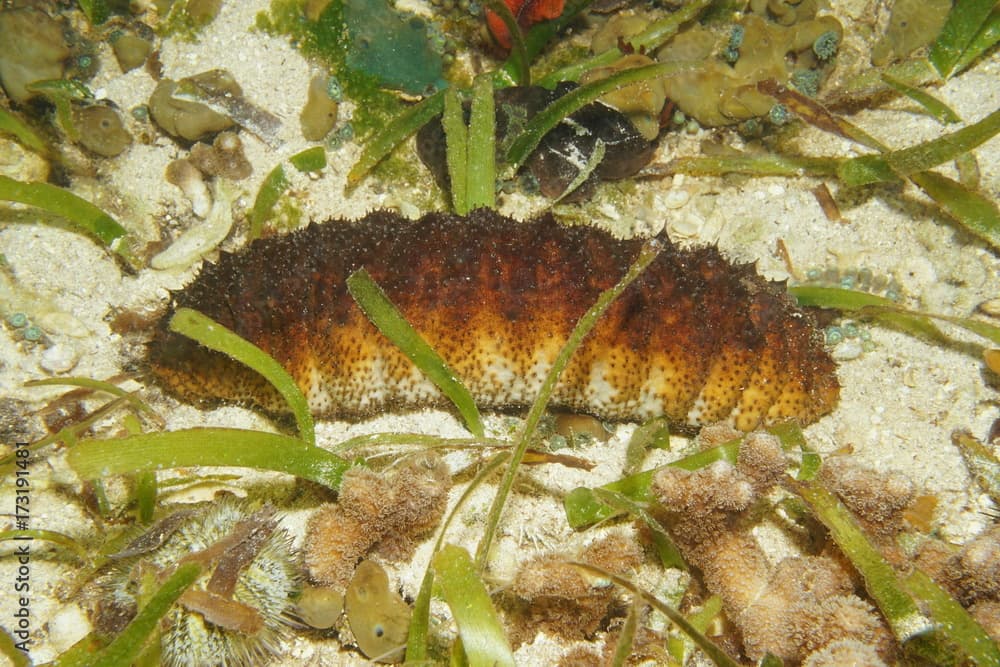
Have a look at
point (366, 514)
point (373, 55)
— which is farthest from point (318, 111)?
point (366, 514)

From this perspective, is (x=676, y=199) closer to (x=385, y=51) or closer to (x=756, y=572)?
(x=385, y=51)

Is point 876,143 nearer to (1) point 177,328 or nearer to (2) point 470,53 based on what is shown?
(2) point 470,53

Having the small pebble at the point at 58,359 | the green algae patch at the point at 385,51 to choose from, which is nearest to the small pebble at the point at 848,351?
the green algae patch at the point at 385,51

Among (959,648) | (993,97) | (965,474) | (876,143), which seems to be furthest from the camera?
(993,97)

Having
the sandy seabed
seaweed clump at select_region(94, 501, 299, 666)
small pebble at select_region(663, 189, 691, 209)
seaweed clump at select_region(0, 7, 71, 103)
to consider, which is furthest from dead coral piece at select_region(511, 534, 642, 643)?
seaweed clump at select_region(0, 7, 71, 103)

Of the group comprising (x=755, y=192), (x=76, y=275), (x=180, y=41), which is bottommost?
(x=76, y=275)

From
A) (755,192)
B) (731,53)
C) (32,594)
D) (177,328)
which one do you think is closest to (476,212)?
(177,328)
